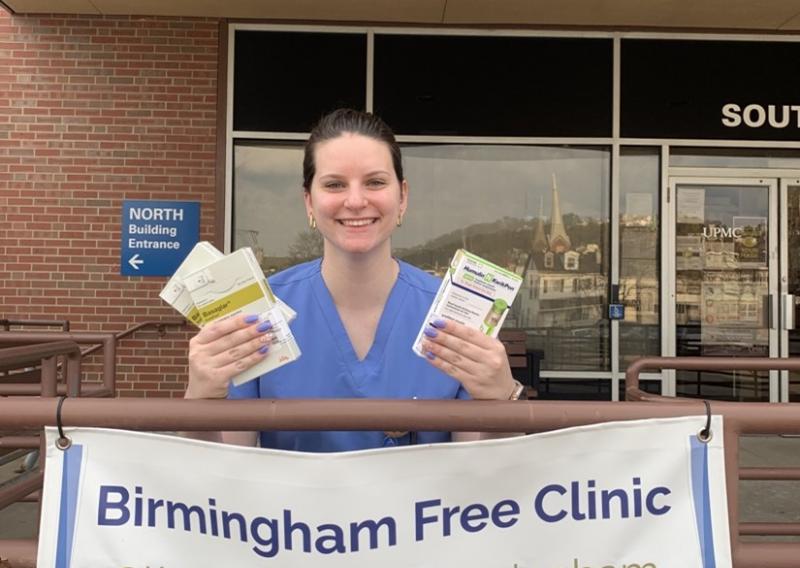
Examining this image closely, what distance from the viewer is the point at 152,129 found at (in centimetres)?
653

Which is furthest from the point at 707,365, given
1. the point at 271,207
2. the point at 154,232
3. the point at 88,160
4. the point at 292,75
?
the point at 88,160

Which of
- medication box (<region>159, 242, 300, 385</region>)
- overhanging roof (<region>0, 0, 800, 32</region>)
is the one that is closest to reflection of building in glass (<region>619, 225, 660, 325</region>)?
overhanging roof (<region>0, 0, 800, 32</region>)

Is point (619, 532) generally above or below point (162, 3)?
below

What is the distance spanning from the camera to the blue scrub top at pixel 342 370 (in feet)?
5.97

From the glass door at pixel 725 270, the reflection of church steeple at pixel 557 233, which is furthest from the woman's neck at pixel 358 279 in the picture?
the glass door at pixel 725 270

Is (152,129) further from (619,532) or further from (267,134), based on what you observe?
(619,532)

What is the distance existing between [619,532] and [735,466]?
0.30 m

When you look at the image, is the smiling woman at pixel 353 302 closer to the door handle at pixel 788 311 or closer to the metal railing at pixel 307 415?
the metal railing at pixel 307 415

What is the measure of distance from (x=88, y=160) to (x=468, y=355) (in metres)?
6.04

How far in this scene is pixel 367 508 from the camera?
56.7 inches

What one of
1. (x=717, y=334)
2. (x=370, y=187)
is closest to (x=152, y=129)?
(x=370, y=187)

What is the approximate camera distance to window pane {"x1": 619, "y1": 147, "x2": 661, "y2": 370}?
22.2ft

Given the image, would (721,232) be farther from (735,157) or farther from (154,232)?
(154,232)

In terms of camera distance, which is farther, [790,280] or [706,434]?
[790,280]
